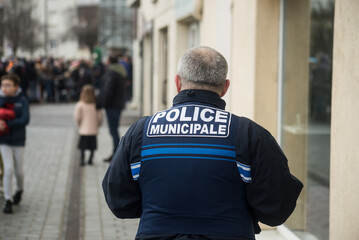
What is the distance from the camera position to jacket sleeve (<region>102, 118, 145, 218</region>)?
3081 mm

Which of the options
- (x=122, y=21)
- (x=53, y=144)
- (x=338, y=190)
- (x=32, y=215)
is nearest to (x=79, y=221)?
(x=32, y=215)

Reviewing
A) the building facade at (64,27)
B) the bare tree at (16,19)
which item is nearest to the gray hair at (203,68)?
the bare tree at (16,19)

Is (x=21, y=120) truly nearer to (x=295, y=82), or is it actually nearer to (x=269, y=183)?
(x=295, y=82)

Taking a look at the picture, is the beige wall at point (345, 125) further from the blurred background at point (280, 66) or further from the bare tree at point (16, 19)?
the bare tree at point (16, 19)

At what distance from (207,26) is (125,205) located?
6.23 meters

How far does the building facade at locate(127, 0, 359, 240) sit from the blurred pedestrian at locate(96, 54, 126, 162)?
1589 mm

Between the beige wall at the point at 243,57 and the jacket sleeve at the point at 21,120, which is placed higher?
the beige wall at the point at 243,57

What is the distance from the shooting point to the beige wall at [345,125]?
13.2 feet

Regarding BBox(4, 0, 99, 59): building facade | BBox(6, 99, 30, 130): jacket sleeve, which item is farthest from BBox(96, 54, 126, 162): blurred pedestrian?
BBox(4, 0, 99, 59): building facade

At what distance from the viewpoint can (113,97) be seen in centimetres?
1165

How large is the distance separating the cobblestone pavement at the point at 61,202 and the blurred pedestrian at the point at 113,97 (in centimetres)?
72

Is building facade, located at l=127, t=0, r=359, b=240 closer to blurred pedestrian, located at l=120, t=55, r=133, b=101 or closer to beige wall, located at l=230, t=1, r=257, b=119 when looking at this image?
beige wall, located at l=230, t=1, r=257, b=119

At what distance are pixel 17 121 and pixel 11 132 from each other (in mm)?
150

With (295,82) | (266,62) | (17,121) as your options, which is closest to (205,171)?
(266,62)
